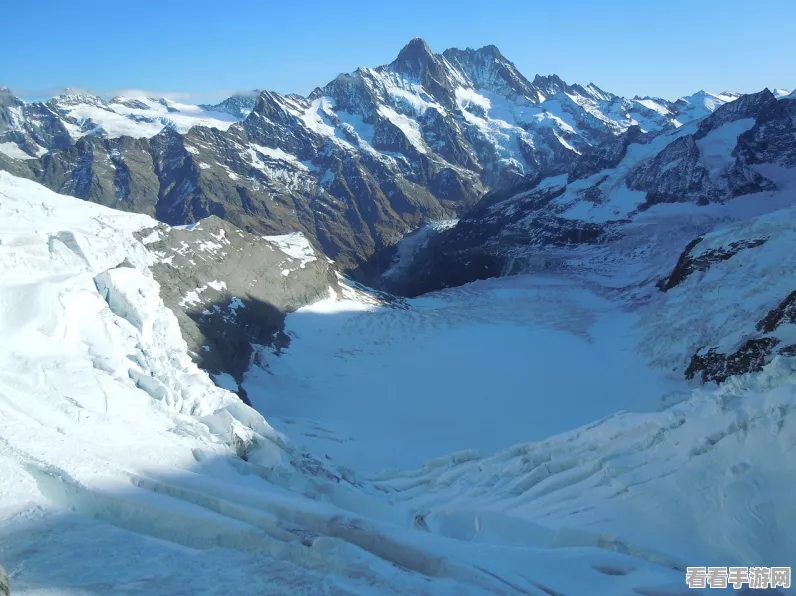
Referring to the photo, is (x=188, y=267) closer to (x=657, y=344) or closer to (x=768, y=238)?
(x=657, y=344)

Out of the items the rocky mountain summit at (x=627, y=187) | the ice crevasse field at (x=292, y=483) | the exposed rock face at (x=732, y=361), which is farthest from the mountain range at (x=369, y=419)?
the rocky mountain summit at (x=627, y=187)

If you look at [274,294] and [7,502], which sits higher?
[274,294]

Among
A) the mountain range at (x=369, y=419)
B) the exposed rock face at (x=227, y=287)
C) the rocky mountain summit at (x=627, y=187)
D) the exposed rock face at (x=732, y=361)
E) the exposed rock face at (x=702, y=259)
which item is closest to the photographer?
the mountain range at (x=369, y=419)

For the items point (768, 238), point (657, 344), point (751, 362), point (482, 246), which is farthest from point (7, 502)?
point (482, 246)

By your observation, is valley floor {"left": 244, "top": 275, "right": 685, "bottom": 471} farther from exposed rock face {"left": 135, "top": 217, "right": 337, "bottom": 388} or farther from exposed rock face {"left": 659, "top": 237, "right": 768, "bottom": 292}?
exposed rock face {"left": 659, "top": 237, "right": 768, "bottom": 292}

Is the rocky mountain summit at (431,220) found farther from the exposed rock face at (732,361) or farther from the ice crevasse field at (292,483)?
the ice crevasse field at (292,483)

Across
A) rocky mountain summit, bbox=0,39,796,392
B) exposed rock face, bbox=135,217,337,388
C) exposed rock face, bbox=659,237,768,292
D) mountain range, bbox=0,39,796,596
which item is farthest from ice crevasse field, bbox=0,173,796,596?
exposed rock face, bbox=659,237,768,292

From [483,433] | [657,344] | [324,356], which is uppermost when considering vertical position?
[657,344]

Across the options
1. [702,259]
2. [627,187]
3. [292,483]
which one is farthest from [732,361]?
[627,187]
